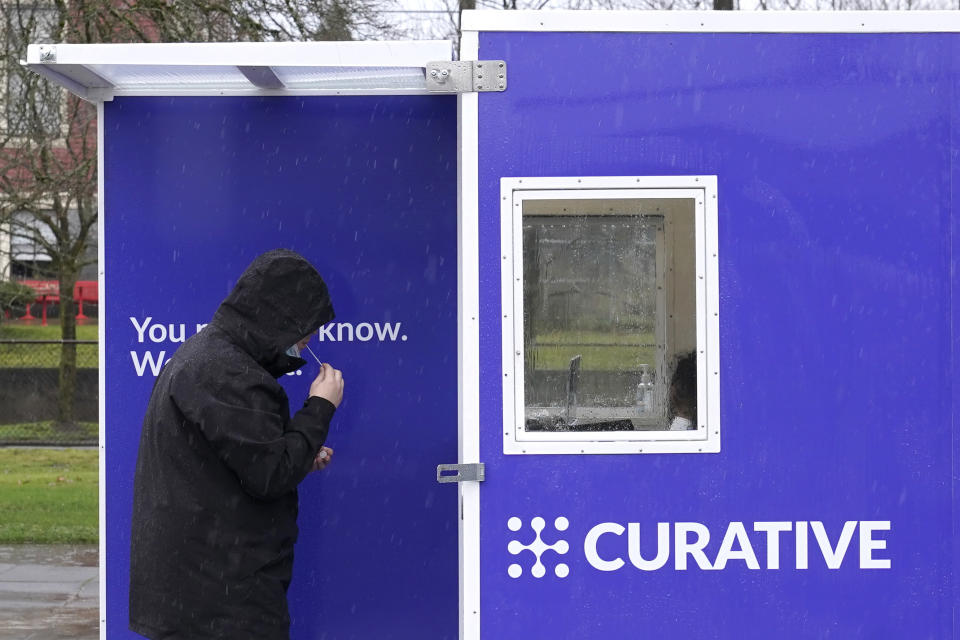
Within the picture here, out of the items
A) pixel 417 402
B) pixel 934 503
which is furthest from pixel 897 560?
pixel 417 402

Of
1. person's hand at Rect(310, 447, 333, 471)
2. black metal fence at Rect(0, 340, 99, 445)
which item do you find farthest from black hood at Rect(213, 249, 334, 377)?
black metal fence at Rect(0, 340, 99, 445)

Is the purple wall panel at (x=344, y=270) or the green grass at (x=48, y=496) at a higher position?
the purple wall panel at (x=344, y=270)

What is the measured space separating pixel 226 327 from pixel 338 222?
2.98 feet

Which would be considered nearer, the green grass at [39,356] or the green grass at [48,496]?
the green grass at [48,496]

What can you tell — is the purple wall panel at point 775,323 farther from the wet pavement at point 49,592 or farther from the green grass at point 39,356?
the green grass at point 39,356

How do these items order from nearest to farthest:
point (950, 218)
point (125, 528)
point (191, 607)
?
point (191, 607) < point (950, 218) < point (125, 528)

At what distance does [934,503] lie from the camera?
3211 millimetres

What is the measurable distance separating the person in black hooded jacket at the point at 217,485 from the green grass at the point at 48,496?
5.87m

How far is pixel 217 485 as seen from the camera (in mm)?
3043

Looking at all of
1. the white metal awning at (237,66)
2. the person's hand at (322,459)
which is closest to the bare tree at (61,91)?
the white metal awning at (237,66)

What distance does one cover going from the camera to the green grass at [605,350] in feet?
10.8

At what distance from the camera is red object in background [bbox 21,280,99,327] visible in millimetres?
16484

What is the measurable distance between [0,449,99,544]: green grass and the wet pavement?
0.68 ft

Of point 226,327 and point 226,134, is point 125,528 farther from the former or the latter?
point 226,134
